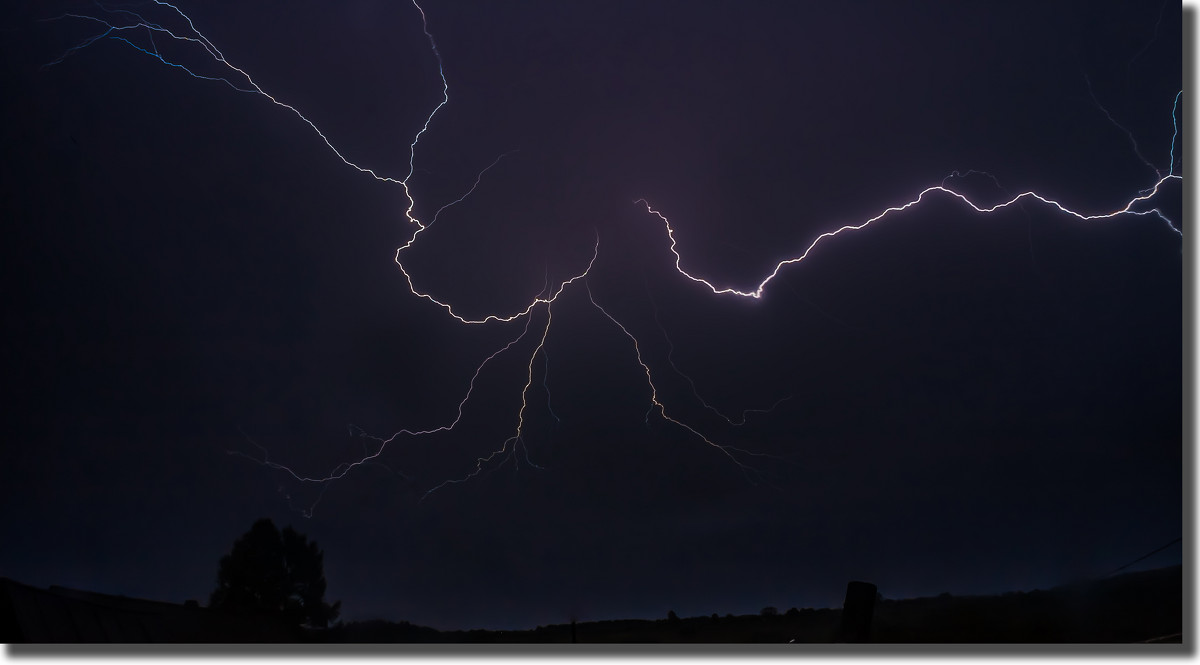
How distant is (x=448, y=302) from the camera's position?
9.18 ft

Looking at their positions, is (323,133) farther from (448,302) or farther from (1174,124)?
(1174,124)

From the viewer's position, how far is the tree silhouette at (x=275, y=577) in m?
2.64

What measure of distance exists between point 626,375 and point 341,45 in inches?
79.7

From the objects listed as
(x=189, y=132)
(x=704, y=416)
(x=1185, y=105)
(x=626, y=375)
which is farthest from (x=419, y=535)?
(x=1185, y=105)

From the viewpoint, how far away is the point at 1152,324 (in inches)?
101

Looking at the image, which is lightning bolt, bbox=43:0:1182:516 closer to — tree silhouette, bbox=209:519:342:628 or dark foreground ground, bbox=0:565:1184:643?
tree silhouette, bbox=209:519:342:628

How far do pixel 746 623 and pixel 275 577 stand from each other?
206 centimetres

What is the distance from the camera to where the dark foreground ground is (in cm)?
245

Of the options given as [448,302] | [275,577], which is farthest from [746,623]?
[275,577]

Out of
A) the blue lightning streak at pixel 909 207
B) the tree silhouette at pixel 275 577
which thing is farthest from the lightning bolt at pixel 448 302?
the tree silhouette at pixel 275 577

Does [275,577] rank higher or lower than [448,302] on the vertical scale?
lower

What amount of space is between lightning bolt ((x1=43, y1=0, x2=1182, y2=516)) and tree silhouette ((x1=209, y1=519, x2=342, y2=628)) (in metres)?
0.17

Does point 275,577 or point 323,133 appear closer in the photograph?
point 275,577

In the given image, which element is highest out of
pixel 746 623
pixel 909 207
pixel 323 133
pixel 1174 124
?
pixel 1174 124
